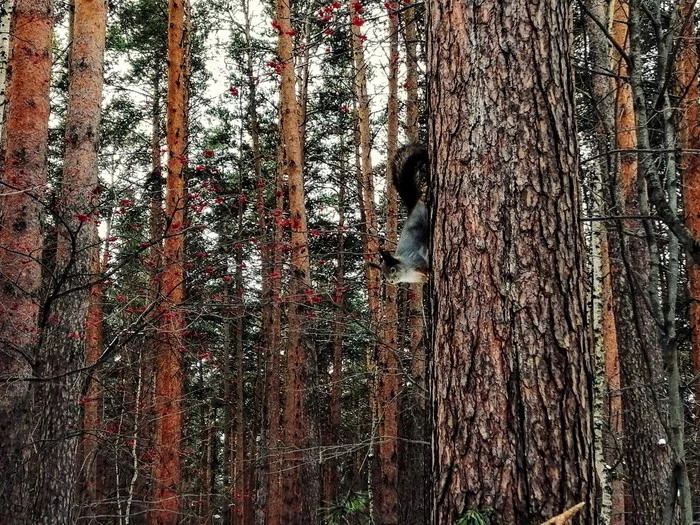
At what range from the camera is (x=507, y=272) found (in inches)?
80.5

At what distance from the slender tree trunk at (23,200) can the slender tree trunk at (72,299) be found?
22cm

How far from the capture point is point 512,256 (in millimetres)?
2053

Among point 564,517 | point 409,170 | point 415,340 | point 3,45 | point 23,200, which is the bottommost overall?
point 564,517

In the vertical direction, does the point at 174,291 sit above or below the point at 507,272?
above

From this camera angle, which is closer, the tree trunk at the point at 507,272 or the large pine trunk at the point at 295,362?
the tree trunk at the point at 507,272

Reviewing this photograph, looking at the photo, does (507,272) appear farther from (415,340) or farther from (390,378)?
(390,378)

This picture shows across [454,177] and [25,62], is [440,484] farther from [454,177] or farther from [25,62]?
[25,62]

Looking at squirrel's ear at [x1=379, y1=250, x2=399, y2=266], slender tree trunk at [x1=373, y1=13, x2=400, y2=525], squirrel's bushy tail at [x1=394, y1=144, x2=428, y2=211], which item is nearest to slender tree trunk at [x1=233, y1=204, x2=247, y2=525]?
slender tree trunk at [x1=373, y1=13, x2=400, y2=525]

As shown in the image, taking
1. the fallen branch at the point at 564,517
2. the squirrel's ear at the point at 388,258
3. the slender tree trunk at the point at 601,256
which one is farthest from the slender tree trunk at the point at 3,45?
the fallen branch at the point at 564,517

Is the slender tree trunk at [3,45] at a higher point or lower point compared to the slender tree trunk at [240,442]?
higher

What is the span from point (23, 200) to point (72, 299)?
1.39m

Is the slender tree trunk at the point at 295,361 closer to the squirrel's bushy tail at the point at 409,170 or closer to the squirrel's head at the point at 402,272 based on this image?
the squirrel's head at the point at 402,272

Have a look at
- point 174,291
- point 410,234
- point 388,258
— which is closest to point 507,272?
point 388,258

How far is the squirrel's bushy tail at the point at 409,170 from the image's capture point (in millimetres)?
3641
